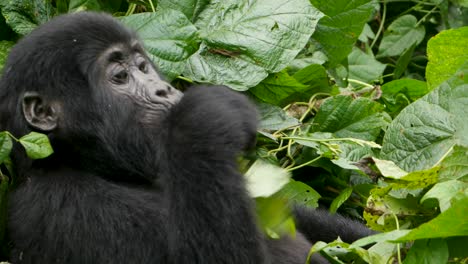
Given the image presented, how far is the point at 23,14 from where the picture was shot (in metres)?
4.54

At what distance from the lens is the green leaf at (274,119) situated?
462 cm

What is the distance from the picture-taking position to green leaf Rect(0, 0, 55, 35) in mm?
4492

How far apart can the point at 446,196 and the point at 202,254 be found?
84 cm

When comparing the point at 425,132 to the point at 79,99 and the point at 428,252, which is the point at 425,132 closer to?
the point at 428,252

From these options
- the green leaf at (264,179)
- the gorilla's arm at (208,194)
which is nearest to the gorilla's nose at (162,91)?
the gorilla's arm at (208,194)

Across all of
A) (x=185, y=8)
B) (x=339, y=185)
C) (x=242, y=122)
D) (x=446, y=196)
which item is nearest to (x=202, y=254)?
(x=242, y=122)

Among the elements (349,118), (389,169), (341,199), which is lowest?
(341,199)

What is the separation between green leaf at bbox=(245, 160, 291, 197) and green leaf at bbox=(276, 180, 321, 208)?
1.39 ft

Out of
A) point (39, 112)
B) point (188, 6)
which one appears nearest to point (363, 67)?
point (188, 6)

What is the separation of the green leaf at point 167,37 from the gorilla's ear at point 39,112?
2.65ft

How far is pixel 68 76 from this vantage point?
378cm

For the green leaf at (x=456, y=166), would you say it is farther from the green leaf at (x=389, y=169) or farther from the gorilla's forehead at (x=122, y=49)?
the gorilla's forehead at (x=122, y=49)

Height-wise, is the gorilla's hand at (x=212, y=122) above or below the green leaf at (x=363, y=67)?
above

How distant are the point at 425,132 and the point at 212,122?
2.99 feet
